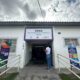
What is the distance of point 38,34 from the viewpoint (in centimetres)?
905

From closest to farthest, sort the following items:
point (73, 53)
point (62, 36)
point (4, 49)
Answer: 1. point (73, 53)
2. point (4, 49)
3. point (62, 36)

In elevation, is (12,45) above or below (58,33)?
below

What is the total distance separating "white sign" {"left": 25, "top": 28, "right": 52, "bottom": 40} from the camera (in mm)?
8992

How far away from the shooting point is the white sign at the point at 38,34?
8992 mm

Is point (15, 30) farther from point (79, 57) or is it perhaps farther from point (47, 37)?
point (79, 57)

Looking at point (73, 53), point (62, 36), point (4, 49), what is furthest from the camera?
point (62, 36)

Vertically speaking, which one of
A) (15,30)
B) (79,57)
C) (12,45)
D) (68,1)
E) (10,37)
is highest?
(68,1)

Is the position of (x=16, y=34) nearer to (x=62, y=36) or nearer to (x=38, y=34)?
(x=38, y=34)

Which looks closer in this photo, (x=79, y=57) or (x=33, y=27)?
(x=79, y=57)

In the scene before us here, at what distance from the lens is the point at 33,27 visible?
365 inches

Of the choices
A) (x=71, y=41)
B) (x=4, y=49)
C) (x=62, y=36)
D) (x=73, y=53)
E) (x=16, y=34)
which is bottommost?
(x=73, y=53)

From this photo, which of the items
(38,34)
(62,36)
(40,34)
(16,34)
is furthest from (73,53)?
(16,34)

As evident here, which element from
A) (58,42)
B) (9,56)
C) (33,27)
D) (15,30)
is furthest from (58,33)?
(9,56)

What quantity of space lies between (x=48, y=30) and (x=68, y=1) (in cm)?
282
